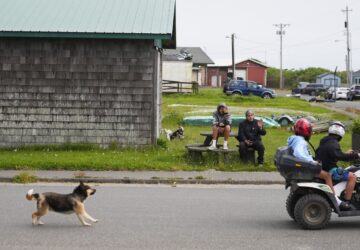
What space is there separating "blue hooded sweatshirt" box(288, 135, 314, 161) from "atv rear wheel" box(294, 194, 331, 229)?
555 millimetres

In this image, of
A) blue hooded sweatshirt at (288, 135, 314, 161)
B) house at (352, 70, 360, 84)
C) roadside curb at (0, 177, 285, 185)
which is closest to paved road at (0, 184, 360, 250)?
blue hooded sweatshirt at (288, 135, 314, 161)

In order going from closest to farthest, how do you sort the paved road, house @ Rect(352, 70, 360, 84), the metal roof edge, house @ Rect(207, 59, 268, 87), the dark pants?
the paved road → the dark pants → the metal roof edge → house @ Rect(207, 59, 268, 87) → house @ Rect(352, 70, 360, 84)

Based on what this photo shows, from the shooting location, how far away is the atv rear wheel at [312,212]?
9086 millimetres

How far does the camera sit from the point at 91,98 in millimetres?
18531

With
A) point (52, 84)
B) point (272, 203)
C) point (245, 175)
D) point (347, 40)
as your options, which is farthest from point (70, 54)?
point (347, 40)

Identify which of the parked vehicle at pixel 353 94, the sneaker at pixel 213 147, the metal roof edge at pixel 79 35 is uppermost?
the metal roof edge at pixel 79 35

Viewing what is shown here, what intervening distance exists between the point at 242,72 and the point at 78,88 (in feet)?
275

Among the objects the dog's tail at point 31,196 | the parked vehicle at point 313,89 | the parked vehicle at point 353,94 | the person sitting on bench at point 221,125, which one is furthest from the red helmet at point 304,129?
the parked vehicle at point 313,89

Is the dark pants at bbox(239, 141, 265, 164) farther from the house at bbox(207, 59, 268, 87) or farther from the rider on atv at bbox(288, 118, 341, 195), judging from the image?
the house at bbox(207, 59, 268, 87)

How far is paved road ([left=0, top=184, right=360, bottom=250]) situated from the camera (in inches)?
325

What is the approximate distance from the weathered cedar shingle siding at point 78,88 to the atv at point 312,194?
9.63 metres

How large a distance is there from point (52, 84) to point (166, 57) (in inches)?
1953

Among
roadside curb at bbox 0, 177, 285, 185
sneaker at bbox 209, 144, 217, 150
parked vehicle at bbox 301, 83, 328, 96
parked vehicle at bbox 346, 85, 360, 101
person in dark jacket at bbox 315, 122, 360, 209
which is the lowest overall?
roadside curb at bbox 0, 177, 285, 185

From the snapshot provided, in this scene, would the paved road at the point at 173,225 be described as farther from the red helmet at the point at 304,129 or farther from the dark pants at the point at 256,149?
the dark pants at the point at 256,149
